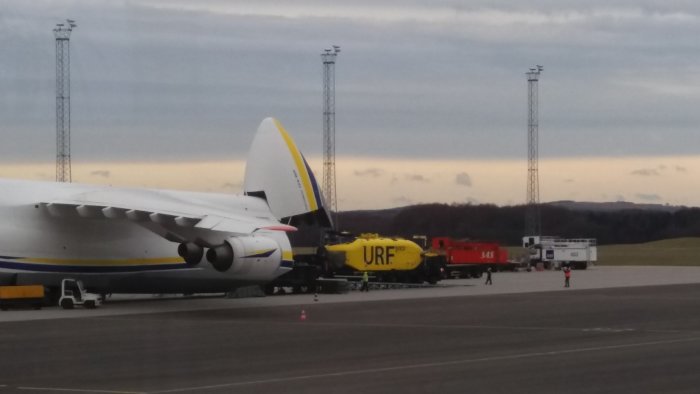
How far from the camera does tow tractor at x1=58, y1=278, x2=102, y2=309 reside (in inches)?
1667

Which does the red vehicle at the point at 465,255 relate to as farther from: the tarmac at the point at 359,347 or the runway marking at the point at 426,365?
the runway marking at the point at 426,365

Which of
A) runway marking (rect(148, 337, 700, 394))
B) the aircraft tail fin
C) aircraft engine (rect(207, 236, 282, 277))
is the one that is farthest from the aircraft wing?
runway marking (rect(148, 337, 700, 394))

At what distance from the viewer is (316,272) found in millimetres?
56094

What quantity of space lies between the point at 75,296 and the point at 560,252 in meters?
57.6

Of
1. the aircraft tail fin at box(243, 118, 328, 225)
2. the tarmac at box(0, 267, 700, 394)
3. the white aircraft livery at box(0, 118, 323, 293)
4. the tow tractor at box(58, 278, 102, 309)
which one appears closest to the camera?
the tarmac at box(0, 267, 700, 394)

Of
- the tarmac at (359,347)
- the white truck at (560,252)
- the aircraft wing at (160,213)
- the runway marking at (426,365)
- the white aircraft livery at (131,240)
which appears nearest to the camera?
the runway marking at (426,365)

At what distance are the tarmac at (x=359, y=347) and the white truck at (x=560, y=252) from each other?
4632 cm

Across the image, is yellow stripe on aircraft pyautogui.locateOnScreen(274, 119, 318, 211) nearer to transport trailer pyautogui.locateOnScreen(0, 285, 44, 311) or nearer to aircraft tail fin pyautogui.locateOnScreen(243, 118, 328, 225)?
aircraft tail fin pyautogui.locateOnScreen(243, 118, 328, 225)

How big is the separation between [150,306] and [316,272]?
41.6ft

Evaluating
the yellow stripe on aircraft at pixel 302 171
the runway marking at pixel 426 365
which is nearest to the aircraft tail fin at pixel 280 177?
the yellow stripe on aircraft at pixel 302 171

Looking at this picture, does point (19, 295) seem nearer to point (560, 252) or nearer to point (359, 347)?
point (359, 347)

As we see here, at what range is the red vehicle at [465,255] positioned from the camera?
7519cm

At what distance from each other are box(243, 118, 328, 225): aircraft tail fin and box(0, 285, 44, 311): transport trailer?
11855 mm

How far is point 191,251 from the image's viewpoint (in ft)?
133
